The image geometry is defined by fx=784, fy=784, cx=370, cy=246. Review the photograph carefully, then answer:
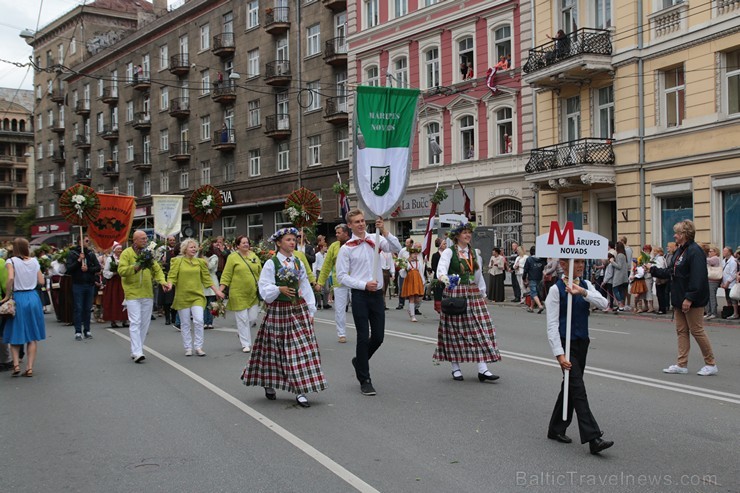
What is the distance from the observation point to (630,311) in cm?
2059

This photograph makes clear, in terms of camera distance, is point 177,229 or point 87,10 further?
point 87,10

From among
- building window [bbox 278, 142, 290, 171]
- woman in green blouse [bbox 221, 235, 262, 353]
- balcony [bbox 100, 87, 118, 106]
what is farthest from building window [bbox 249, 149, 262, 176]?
woman in green blouse [bbox 221, 235, 262, 353]

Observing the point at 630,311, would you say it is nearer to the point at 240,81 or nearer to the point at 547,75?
the point at 547,75

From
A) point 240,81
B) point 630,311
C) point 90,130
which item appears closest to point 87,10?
point 90,130

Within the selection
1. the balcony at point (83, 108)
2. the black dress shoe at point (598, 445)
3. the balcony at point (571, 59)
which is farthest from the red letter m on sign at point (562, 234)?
the balcony at point (83, 108)

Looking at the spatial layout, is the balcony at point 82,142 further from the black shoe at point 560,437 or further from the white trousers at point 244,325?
the black shoe at point 560,437

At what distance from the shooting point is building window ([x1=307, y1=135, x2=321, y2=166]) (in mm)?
41062

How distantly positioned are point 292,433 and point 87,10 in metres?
66.8

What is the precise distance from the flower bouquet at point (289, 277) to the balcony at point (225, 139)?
1572 inches

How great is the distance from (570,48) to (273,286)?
21486 millimetres

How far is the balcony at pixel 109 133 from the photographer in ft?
203

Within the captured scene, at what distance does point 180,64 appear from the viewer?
51.2 metres

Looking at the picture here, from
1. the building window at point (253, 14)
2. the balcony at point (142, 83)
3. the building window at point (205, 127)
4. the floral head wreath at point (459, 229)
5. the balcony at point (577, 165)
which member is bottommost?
the floral head wreath at point (459, 229)

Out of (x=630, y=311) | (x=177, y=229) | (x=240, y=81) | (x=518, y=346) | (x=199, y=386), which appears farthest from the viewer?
(x=240, y=81)
